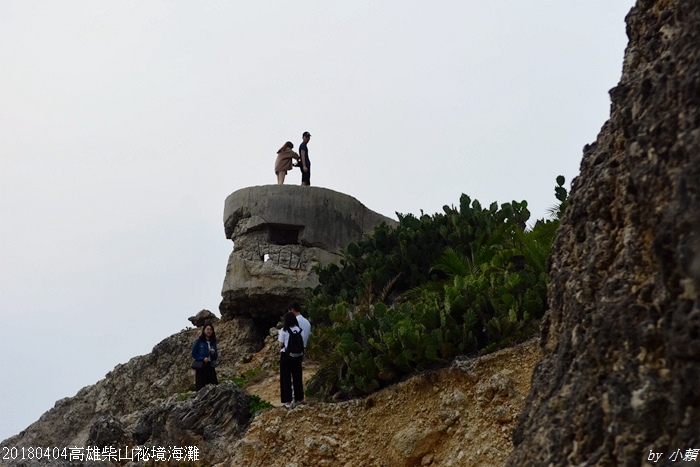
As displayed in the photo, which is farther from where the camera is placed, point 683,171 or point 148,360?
point 148,360

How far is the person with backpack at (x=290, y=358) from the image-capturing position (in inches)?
375

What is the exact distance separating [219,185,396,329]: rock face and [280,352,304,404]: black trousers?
5.10 meters

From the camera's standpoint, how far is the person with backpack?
952 cm

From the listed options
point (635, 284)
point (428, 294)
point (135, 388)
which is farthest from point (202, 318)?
point (635, 284)

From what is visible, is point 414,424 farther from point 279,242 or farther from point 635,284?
point 279,242

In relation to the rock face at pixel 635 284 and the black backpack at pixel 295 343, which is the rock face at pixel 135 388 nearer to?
the black backpack at pixel 295 343

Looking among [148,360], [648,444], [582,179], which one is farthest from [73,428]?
[648,444]

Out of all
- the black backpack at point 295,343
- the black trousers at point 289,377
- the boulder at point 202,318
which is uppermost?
the boulder at point 202,318

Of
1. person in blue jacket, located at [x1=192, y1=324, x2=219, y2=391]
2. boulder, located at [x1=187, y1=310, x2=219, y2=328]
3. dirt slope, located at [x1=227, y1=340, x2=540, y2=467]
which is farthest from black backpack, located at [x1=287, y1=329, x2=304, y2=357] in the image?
boulder, located at [x1=187, y1=310, x2=219, y2=328]

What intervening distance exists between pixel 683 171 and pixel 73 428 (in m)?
13.5

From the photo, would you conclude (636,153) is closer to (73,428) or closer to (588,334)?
(588,334)

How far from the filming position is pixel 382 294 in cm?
1304

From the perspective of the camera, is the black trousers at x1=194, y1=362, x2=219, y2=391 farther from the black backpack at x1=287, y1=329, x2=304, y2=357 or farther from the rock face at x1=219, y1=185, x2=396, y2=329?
the rock face at x1=219, y1=185, x2=396, y2=329

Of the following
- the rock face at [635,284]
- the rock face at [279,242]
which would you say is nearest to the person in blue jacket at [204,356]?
the rock face at [279,242]
